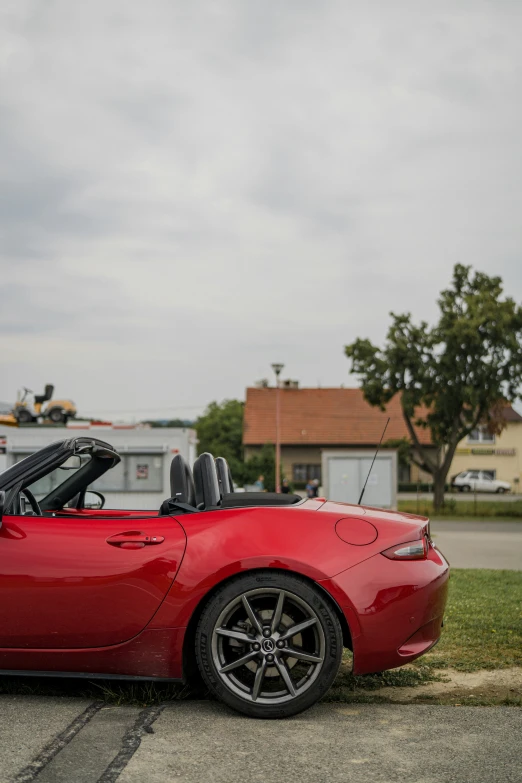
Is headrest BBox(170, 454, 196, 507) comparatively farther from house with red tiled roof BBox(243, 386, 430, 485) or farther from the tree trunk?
house with red tiled roof BBox(243, 386, 430, 485)

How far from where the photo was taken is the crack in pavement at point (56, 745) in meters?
3.49

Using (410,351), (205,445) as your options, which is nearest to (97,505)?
(410,351)

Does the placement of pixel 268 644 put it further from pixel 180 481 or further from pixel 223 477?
pixel 223 477

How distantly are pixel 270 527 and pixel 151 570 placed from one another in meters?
0.61

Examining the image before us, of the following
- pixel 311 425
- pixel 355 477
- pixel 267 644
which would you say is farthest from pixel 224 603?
pixel 311 425

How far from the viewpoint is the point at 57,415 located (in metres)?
26.2

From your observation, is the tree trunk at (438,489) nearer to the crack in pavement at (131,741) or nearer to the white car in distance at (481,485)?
the crack in pavement at (131,741)

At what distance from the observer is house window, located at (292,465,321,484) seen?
218 feet

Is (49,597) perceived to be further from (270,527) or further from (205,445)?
(205,445)

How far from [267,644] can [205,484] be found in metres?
1.00

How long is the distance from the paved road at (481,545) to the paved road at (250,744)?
9.39 meters

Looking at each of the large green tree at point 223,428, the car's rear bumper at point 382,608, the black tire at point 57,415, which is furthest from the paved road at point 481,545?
the large green tree at point 223,428

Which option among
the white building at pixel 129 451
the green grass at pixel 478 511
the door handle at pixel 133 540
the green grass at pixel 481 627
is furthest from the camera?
the green grass at pixel 478 511

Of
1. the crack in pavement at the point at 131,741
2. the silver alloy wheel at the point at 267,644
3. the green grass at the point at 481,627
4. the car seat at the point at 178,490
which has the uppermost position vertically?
the car seat at the point at 178,490
